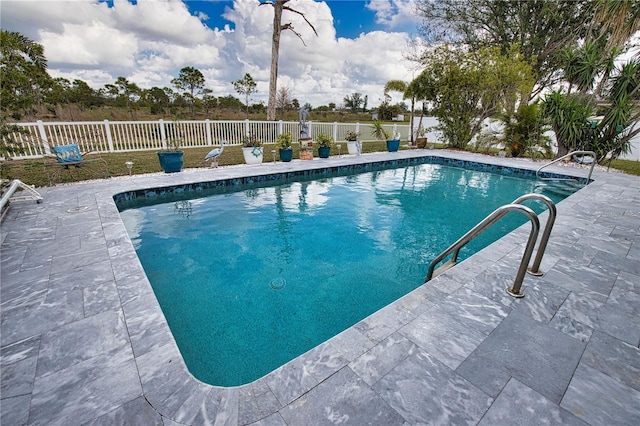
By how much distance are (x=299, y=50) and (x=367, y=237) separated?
489 inches

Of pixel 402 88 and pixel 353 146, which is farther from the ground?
pixel 402 88

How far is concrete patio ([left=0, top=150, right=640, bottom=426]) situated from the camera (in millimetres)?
1333

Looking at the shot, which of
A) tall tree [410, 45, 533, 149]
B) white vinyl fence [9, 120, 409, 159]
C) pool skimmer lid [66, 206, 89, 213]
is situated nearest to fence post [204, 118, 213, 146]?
white vinyl fence [9, 120, 409, 159]

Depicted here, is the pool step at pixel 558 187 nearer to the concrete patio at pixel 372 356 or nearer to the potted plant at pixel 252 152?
the concrete patio at pixel 372 356

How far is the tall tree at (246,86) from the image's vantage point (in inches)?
902

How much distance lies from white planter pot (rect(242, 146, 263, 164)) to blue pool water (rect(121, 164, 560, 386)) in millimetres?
1665

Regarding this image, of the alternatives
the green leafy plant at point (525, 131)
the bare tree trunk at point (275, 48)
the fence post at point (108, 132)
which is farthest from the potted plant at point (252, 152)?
the green leafy plant at point (525, 131)

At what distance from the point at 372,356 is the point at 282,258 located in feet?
6.99

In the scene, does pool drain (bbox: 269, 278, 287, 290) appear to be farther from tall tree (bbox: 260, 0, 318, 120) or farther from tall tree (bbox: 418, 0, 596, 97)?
tall tree (bbox: 418, 0, 596, 97)

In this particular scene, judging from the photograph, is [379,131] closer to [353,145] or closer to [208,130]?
[353,145]

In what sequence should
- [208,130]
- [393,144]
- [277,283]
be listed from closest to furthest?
1. [277,283]
2. [208,130]
3. [393,144]

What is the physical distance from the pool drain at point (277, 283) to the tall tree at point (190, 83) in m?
23.3

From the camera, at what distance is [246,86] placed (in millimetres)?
23312

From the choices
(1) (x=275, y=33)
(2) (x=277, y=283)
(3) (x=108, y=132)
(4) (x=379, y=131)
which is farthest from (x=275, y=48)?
(2) (x=277, y=283)
